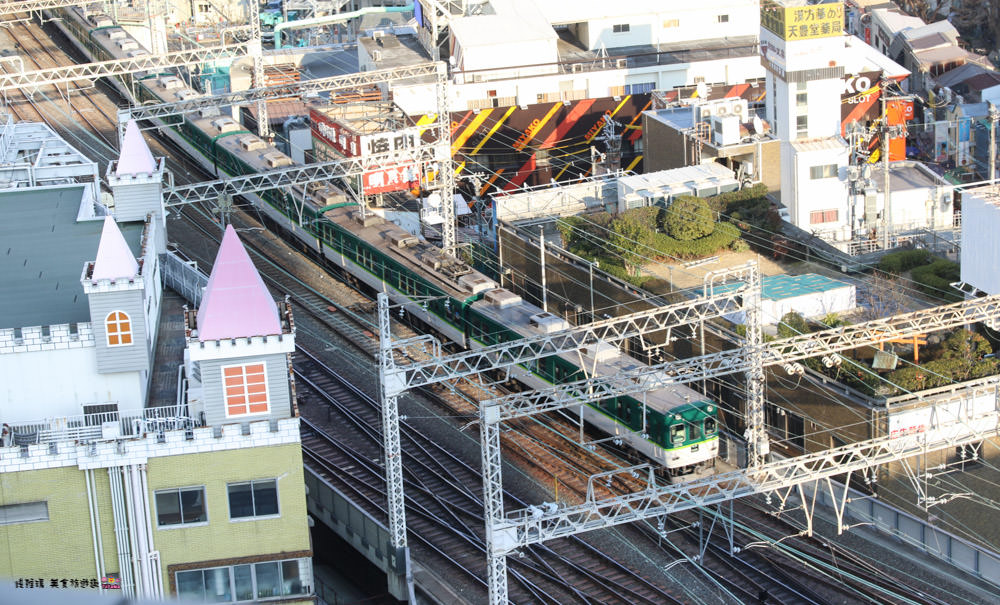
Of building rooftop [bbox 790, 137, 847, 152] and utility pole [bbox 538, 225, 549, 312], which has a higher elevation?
building rooftop [bbox 790, 137, 847, 152]

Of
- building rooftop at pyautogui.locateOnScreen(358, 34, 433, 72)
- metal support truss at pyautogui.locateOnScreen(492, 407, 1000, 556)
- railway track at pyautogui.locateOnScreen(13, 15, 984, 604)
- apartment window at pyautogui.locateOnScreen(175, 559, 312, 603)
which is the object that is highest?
building rooftop at pyautogui.locateOnScreen(358, 34, 433, 72)

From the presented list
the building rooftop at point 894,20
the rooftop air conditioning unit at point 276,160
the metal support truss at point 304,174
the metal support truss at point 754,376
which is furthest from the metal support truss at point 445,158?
the building rooftop at point 894,20

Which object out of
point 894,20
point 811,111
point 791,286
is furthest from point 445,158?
point 894,20

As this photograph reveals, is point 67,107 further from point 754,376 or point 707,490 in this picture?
point 707,490

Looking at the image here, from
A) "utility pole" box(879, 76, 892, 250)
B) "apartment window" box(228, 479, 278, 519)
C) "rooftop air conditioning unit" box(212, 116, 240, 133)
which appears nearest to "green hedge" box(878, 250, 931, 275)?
"utility pole" box(879, 76, 892, 250)

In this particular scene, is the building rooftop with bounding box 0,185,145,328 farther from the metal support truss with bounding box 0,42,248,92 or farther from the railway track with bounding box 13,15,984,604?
the metal support truss with bounding box 0,42,248,92

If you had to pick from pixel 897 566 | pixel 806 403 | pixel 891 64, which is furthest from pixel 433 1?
pixel 897 566

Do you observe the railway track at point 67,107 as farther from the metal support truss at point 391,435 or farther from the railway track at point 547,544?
the metal support truss at point 391,435
